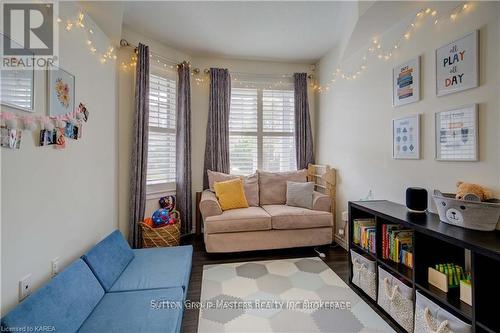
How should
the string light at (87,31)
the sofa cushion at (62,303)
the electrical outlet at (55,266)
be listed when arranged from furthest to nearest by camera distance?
the string light at (87,31) < the electrical outlet at (55,266) < the sofa cushion at (62,303)

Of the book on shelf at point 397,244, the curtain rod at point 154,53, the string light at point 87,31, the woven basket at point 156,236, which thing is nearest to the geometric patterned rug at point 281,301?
the book on shelf at point 397,244

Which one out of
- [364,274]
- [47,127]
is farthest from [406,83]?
[47,127]

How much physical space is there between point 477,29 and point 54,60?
2.88 m

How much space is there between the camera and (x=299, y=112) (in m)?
3.95

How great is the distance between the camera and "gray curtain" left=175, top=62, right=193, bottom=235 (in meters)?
3.46

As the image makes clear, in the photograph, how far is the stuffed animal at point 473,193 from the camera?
151 cm

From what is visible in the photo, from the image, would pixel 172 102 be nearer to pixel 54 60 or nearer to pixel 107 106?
pixel 107 106

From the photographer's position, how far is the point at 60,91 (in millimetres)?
1695

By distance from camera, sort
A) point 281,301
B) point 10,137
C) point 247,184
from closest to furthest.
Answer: point 10,137 < point 281,301 < point 247,184

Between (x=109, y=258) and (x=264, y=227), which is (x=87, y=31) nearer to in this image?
(x=109, y=258)

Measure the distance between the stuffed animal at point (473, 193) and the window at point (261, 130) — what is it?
99.7 inches

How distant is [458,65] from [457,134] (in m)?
0.49

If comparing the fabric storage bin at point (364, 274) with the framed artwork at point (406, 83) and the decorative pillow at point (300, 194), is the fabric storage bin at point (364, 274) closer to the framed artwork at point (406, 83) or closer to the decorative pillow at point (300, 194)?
the decorative pillow at point (300, 194)

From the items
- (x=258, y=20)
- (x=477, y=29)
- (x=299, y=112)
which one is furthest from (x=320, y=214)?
(x=258, y=20)
